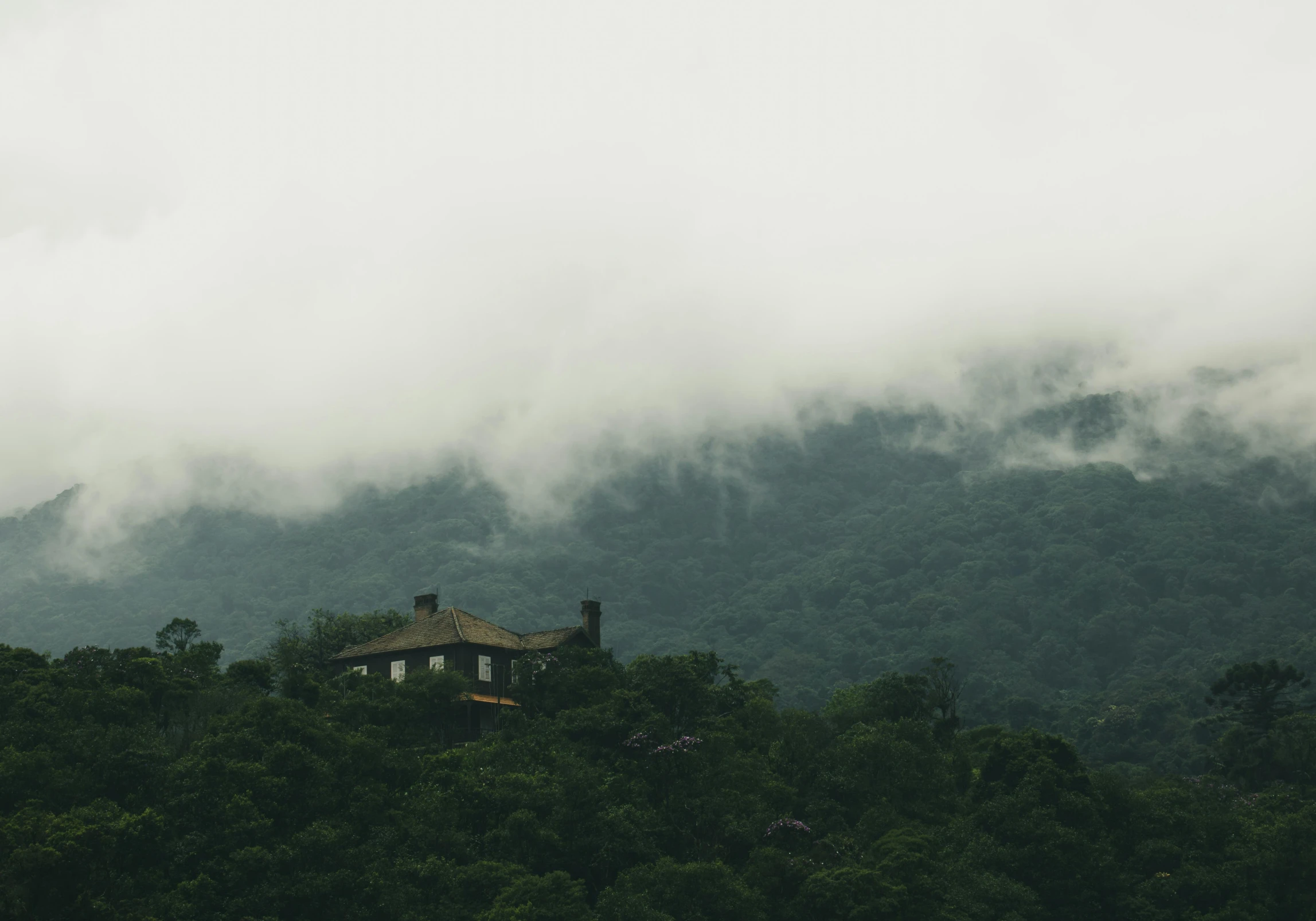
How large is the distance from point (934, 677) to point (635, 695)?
34.7 m

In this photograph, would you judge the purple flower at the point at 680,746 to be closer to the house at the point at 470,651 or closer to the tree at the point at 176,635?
the house at the point at 470,651

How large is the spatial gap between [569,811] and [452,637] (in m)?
23.2

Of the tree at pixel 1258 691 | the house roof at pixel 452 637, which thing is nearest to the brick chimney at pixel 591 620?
the house roof at pixel 452 637

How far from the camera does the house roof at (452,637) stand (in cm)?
9156

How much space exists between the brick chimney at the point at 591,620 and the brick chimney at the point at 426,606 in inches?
489

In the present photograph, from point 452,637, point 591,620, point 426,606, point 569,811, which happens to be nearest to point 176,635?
point 426,606

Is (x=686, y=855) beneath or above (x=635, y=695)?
beneath

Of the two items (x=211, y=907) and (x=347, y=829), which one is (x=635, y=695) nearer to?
(x=347, y=829)

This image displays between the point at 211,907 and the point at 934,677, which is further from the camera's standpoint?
the point at 934,677

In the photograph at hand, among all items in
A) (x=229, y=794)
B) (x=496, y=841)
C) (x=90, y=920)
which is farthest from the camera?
(x=496, y=841)

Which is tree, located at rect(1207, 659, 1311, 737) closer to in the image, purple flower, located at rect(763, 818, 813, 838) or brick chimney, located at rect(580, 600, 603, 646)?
purple flower, located at rect(763, 818, 813, 838)

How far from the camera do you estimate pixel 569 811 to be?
70.7 meters

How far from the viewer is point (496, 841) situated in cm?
6931

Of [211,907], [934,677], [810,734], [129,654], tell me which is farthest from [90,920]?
[934,677]
